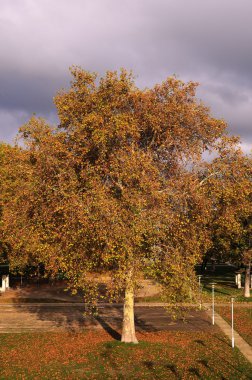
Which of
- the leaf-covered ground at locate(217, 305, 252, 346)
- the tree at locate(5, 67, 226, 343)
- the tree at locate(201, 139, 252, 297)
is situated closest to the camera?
the tree at locate(5, 67, 226, 343)

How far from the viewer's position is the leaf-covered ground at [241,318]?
29.7 meters

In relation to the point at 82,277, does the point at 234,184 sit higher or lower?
higher

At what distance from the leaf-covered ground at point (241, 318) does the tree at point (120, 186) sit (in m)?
9.43

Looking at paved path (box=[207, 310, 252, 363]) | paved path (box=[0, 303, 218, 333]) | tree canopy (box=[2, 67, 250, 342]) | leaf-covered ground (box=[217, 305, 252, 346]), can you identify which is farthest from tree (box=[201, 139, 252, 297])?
paved path (box=[0, 303, 218, 333])

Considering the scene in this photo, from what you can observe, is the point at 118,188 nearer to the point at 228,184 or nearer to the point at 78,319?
the point at 228,184

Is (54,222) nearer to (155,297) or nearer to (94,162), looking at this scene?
(94,162)

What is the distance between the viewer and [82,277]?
21.9 metres

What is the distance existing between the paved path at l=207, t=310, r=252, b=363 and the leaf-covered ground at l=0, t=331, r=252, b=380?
0.58 meters

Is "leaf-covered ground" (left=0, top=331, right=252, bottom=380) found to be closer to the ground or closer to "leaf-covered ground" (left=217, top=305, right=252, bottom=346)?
the ground

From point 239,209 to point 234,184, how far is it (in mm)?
1581

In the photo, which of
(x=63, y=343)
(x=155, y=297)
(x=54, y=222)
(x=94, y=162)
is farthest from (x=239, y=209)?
(x=155, y=297)

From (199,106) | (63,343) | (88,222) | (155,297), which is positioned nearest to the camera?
(88,222)

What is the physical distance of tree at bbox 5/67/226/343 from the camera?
20.7 m

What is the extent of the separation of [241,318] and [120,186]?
772 inches
